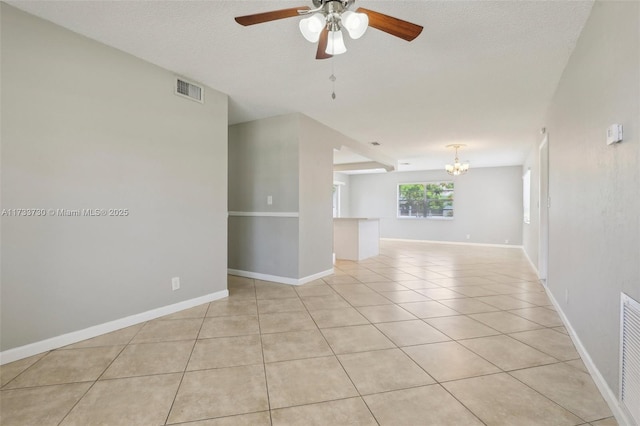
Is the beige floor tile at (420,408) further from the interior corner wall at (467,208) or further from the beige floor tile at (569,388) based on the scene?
the interior corner wall at (467,208)

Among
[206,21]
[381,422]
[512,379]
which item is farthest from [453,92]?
[381,422]

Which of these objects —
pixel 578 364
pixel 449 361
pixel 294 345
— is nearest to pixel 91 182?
pixel 294 345

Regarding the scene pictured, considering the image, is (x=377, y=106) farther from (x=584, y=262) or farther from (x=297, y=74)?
(x=584, y=262)

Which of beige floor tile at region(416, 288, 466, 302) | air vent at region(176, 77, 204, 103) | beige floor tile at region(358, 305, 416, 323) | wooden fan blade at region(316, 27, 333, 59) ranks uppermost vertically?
air vent at region(176, 77, 204, 103)

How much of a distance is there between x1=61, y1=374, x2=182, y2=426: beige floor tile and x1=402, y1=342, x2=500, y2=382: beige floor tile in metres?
1.60

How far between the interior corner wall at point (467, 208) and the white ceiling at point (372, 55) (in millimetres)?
4984

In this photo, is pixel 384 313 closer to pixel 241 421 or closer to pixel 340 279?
pixel 340 279

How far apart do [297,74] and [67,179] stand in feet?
7.11

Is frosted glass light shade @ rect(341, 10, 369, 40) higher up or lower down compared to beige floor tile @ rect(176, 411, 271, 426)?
higher up

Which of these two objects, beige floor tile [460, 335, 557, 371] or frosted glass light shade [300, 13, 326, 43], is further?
beige floor tile [460, 335, 557, 371]

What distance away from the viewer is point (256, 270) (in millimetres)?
4547

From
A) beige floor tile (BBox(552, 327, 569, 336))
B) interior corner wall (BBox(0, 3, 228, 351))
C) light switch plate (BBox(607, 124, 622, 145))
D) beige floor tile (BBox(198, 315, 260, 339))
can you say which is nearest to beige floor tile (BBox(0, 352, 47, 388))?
interior corner wall (BBox(0, 3, 228, 351))

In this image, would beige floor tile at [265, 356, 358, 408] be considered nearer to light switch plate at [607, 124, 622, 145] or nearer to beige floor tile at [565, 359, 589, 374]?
beige floor tile at [565, 359, 589, 374]

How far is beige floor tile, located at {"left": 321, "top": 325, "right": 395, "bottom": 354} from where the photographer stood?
2289mm
